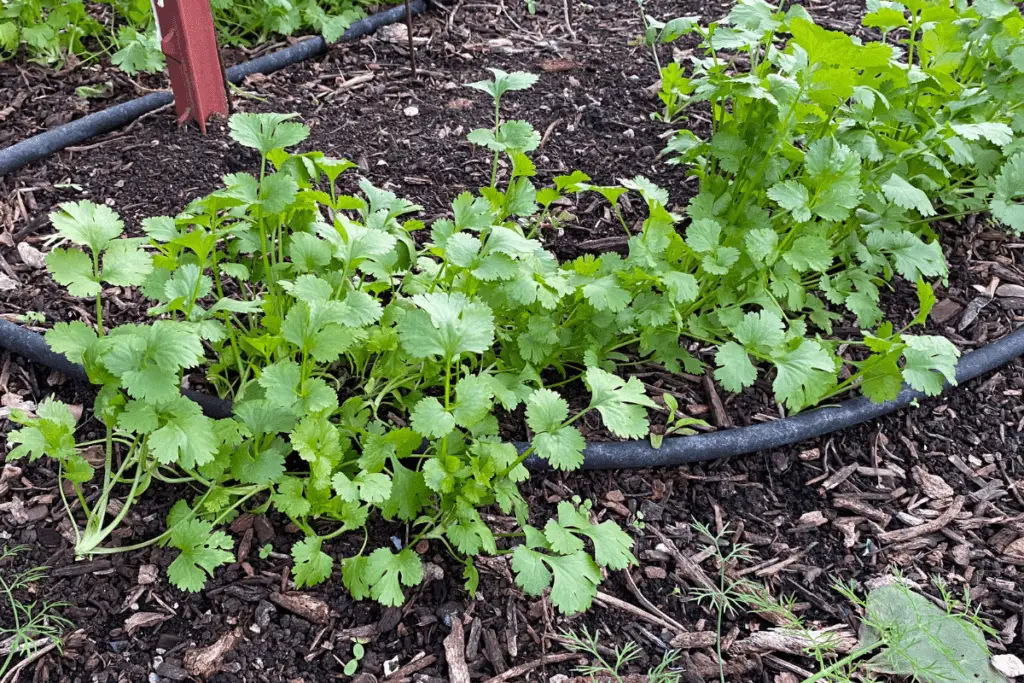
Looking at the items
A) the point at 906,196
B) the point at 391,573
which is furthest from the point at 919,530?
the point at 391,573

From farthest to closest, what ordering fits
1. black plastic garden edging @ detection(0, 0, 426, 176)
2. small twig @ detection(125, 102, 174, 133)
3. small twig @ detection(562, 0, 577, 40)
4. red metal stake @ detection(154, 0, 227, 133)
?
1. small twig @ detection(562, 0, 577, 40)
2. small twig @ detection(125, 102, 174, 133)
3. black plastic garden edging @ detection(0, 0, 426, 176)
4. red metal stake @ detection(154, 0, 227, 133)

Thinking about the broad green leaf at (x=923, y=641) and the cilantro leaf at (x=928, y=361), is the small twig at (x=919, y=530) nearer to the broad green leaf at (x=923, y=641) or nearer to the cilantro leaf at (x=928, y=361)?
the broad green leaf at (x=923, y=641)

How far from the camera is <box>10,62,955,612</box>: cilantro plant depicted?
5.22 feet

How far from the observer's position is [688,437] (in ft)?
6.81

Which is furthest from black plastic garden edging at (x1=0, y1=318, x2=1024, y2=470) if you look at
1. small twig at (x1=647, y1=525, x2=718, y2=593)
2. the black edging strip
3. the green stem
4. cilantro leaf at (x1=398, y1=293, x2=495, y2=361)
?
the green stem

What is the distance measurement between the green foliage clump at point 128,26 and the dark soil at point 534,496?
17 cm

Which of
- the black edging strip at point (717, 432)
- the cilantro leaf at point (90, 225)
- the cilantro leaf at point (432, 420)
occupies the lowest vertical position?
the black edging strip at point (717, 432)

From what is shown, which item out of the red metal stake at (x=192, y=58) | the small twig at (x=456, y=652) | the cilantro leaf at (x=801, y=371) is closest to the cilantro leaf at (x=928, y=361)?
the cilantro leaf at (x=801, y=371)

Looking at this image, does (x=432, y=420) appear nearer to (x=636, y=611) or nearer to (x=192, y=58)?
(x=636, y=611)

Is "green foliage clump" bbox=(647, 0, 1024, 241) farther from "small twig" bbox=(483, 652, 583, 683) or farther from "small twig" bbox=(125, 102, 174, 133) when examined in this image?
"small twig" bbox=(125, 102, 174, 133)

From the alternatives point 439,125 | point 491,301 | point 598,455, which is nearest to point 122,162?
point 439,125

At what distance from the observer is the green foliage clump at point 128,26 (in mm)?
2936

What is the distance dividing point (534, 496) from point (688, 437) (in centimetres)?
43

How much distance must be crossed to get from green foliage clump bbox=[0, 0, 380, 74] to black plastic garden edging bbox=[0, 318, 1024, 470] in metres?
1.26
